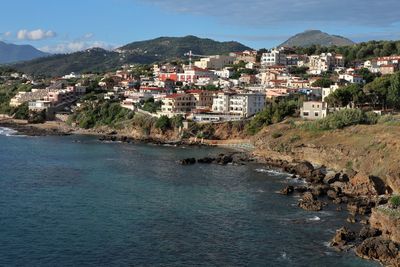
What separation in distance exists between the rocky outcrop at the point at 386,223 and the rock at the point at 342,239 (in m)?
1.64

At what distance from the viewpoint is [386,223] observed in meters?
28.5

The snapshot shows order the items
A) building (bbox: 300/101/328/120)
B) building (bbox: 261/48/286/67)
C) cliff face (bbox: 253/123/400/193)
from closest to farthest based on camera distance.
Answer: cliff face (bbox: 253/123/400/193) → building (bbox: 300/101/328/120) → building (bbox: 261/48/286/67)

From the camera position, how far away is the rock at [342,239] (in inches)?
1066

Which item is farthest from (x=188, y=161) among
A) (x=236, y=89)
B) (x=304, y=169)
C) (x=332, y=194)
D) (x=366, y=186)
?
(x=236, y=89)

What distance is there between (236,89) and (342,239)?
2259 inches

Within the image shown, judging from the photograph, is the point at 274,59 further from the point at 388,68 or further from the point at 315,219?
the point at 315,219

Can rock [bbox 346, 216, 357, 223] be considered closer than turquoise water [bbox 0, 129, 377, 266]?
No

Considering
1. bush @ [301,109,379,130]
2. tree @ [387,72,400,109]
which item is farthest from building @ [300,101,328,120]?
tree @ [387,72,400,109]

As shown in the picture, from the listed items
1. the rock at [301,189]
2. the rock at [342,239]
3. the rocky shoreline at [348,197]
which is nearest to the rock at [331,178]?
the rocky shoreline at [348,197]

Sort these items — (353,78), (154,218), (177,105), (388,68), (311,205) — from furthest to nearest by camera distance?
(388,68) → (353,78) → (177,105) → (311,205) → (154,218)

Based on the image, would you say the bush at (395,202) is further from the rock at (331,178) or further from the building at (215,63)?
the building at (215,63)

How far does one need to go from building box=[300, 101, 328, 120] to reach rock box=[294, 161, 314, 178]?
15856 millimetres

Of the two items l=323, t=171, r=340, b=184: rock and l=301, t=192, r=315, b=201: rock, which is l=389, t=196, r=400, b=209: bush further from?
l=323, t=171, r=340, b=184: rock

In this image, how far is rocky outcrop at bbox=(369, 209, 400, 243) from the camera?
27.5m
